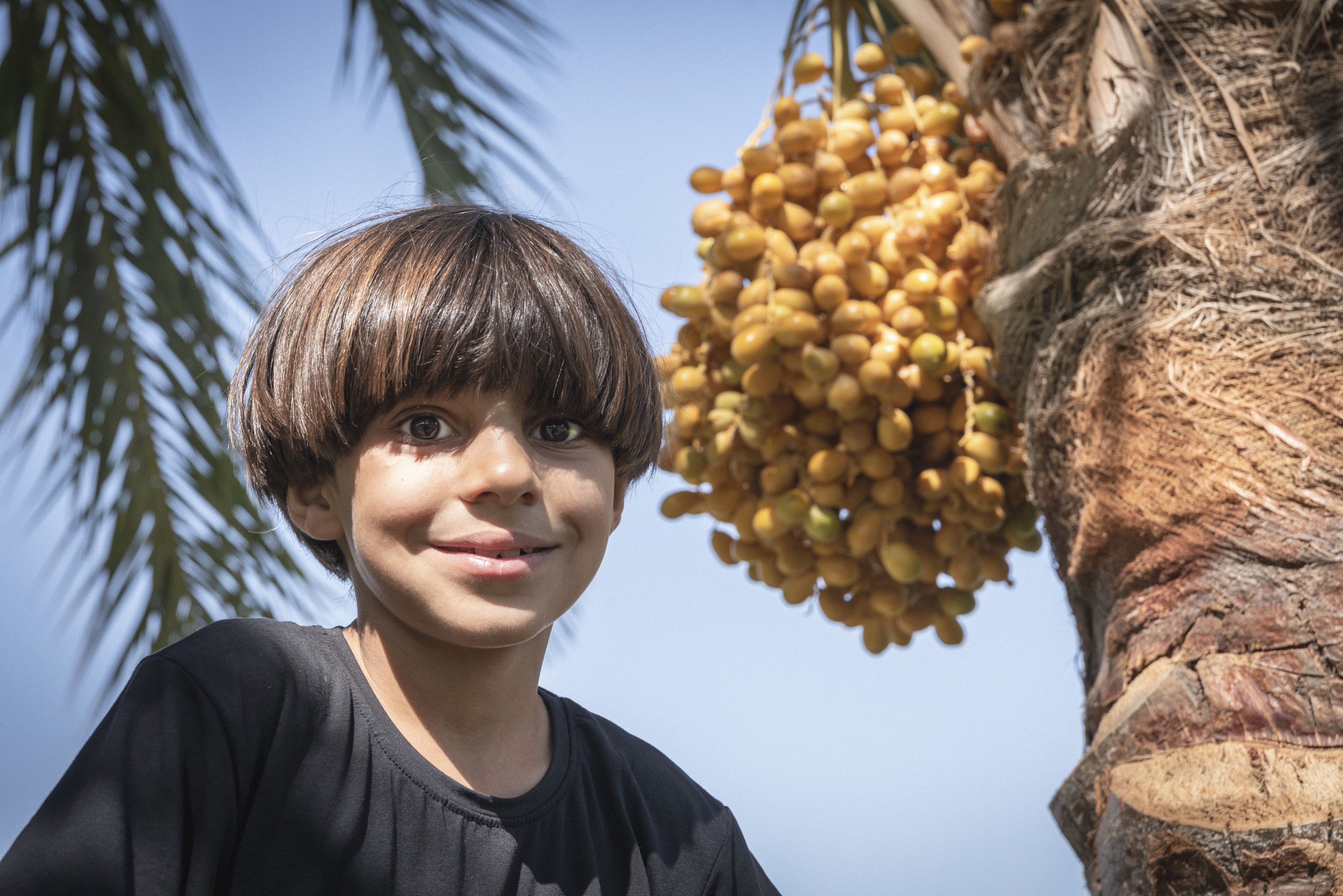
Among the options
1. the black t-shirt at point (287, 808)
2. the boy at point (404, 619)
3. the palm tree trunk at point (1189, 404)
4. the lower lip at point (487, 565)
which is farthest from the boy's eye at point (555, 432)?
the palm tree trunk at point (1189, 404)

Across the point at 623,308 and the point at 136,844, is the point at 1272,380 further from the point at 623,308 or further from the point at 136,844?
the point at 136,844

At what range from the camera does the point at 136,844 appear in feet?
2.49

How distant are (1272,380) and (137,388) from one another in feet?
5.51

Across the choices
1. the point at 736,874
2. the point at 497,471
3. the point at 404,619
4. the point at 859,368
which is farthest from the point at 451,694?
the point at 859,368

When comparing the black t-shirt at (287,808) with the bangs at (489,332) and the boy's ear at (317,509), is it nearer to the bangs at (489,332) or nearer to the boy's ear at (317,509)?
the boy's ear at (317,509)

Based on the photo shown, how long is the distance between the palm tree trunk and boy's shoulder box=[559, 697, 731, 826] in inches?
13.2

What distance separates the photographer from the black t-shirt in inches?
29.9

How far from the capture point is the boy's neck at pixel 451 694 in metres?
0.93

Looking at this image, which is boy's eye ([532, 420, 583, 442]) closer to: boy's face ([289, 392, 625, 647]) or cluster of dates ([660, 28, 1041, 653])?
boy's face ([289, 392, 625, 647])

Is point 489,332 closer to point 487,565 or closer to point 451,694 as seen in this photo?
point 487,565

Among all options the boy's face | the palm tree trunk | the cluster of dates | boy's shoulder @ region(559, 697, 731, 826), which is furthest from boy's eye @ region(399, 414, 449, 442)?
the palm tree trunk

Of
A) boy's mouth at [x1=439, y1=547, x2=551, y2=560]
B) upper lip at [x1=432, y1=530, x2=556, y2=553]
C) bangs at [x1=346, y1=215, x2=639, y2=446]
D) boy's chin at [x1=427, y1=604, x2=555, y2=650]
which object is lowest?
boy's chin at [x1=427, y1=604, x2=555, y2=650]

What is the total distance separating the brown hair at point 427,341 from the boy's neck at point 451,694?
138 mm

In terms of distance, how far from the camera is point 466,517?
Result: 856 millimetres
